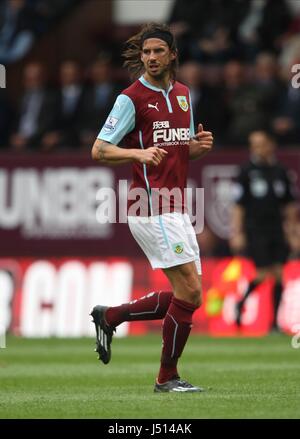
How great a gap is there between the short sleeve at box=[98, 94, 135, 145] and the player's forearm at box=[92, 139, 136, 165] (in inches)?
2.0

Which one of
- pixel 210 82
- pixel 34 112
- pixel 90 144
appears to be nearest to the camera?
pixel 90 144

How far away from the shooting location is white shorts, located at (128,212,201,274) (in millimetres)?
8977

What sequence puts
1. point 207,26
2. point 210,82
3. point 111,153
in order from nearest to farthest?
point 111,153 → point 210,82 → point 207,26

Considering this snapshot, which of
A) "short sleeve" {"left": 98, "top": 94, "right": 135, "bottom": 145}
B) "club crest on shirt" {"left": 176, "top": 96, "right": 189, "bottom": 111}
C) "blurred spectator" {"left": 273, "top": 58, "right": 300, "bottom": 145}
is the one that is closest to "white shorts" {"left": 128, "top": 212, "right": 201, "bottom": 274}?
"short sleeve" {"left": 98, "top": 94, "right": 135, "bottom": 145}

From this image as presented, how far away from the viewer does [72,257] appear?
1905 centimetres

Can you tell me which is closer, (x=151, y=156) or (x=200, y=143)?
(x=151, y=156)

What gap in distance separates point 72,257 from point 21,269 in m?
1.01

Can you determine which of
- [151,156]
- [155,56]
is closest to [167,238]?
[151,156]

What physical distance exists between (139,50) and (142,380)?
2.74m

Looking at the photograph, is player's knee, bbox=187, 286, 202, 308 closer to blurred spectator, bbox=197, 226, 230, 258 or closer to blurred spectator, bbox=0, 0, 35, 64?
blurred spectator, bbox=197, 226, 230, 258

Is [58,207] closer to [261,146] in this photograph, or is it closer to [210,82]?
[210,82]

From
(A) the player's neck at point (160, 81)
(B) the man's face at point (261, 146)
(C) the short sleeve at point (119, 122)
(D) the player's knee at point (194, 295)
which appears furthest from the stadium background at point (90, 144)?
(C) the short sleeve at point (119, 122)

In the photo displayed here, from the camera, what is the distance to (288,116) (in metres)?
18.7
